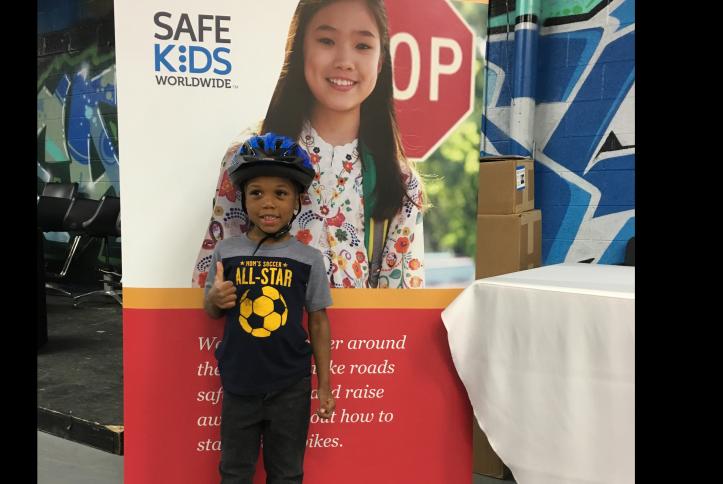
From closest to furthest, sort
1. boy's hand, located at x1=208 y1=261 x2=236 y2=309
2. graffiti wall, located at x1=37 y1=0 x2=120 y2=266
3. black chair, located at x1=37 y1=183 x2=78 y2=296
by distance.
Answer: boy's hand, located at x1=208 y1=261 x2=236 y2=309, black chair, located at x1=37 y1=183 x2=78 y2=296, graffiti wall, located at x1=37 y1=0 x2=120 y2=266

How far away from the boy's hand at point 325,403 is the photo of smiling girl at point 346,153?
36 centimetres

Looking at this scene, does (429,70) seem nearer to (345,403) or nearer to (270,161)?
(270,161)

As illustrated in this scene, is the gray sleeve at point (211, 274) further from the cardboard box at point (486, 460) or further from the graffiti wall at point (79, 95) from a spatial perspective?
the graffiti wall at point (79, 95)

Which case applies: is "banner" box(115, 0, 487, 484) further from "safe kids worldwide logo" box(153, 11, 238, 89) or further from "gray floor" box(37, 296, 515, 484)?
"gray floor" box(37, 296, 515, 484)

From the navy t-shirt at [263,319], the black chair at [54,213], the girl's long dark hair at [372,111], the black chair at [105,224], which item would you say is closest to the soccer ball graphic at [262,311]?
the navy t-shirt at [263,319]

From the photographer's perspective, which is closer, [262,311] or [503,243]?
[262,311]

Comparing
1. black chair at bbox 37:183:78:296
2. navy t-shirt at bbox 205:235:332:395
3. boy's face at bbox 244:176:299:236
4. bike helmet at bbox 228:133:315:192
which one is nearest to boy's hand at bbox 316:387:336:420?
navy t-shirt at bbox 205:235:332:395

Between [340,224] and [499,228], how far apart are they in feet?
2.87

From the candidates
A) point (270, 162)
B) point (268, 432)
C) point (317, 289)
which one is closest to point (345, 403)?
point (268, 432)

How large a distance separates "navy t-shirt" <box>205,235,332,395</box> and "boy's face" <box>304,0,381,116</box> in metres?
0.56

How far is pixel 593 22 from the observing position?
12.5ft

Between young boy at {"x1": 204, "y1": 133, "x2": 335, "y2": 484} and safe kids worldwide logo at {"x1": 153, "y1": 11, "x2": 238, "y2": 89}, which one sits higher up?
safe kids worldwide logo at {"x1": 153, "y1": 11, "x2": 238, "y2": 89}

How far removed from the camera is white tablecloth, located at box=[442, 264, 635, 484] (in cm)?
169

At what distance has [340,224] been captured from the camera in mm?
1939
